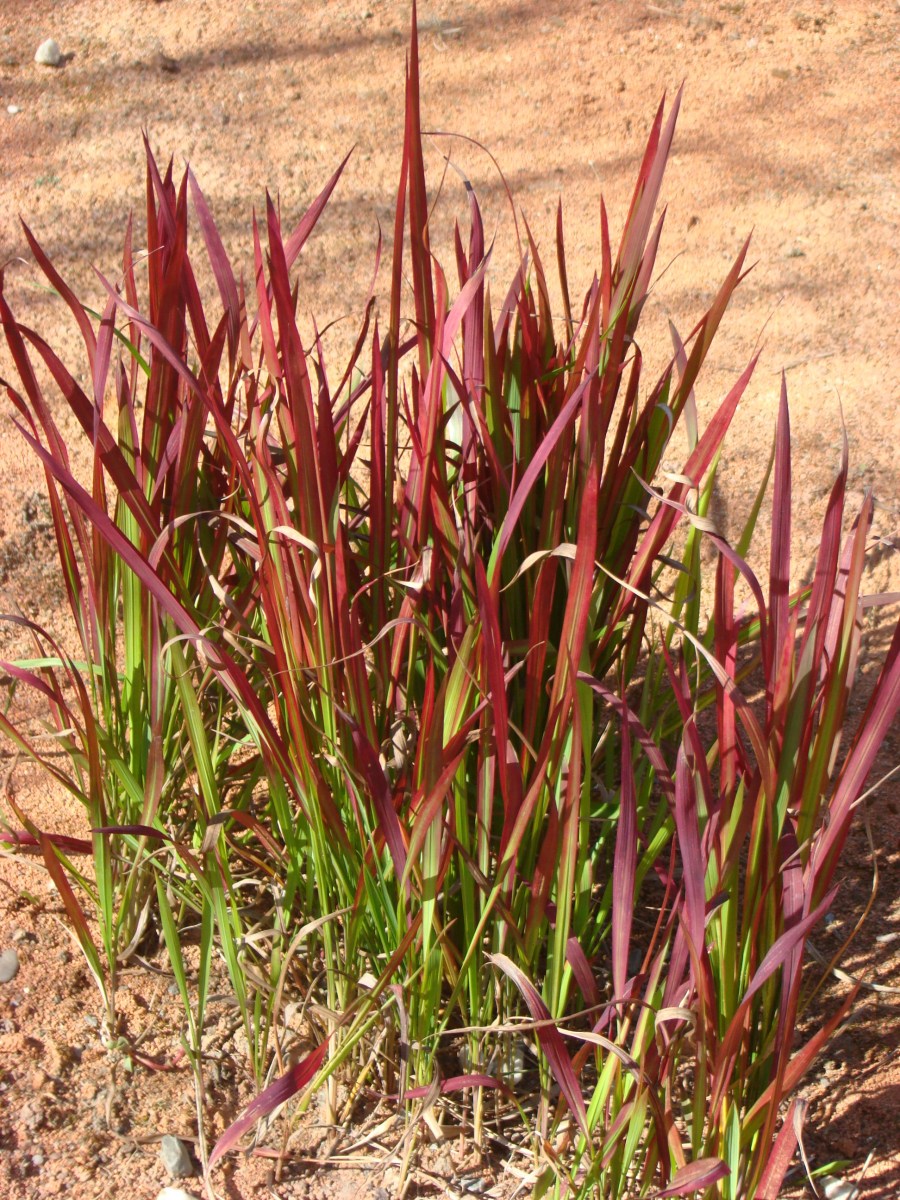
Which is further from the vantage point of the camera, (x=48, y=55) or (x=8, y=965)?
(x=48, y=55)

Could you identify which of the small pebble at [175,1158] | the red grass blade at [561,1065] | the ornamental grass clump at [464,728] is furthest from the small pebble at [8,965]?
the red grass blade at [561,1065]

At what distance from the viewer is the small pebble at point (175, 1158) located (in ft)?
3.60

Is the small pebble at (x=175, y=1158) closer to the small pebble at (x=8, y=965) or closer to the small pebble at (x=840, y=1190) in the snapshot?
the small pebble at (x=8, y=965)

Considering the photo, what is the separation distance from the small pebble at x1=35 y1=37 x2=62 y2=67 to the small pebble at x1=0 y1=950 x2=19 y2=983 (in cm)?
249

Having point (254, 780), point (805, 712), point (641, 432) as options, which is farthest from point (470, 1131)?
point (641, 432)

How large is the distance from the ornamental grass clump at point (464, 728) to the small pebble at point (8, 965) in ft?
0.29

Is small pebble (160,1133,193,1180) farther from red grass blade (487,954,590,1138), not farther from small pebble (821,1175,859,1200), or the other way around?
small pebble (821,1175,859,1200)

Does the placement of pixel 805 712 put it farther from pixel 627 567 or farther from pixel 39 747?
pixel 39 747

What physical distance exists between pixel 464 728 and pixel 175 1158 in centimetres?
53

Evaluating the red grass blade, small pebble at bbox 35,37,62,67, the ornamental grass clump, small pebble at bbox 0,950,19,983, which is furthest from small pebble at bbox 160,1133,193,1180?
small pebble at bbox 35,37,62,67

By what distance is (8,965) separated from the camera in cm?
125

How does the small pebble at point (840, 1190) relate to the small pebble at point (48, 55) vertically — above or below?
below

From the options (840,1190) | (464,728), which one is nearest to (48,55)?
(464,728)

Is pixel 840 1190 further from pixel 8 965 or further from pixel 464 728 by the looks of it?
pixel 8 965
